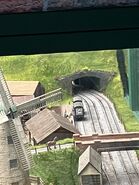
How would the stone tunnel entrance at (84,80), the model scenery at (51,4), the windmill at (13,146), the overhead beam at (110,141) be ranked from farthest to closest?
the windmill at (13,146)
the overhead beam at (110,141)
the stone tunnel entrance at (84,80)
the model scenery at (51,4)

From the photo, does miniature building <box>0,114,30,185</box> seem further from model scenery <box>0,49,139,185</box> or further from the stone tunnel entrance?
the stone tunnel entrance

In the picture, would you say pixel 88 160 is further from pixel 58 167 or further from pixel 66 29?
pixel 66 29

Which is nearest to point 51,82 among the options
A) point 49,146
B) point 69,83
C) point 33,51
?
point 69,83

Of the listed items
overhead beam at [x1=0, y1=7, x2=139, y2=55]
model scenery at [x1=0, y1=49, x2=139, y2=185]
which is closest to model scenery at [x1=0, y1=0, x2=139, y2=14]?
overhead beam at [x1=0, y1=7, x2=139, y2=55]

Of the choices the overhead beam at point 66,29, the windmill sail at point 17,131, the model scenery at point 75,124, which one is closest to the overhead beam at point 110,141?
the model scenery at point 75,124

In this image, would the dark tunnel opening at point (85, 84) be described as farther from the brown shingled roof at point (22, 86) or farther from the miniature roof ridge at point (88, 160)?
the miniature roof ridge at point (88, 160)

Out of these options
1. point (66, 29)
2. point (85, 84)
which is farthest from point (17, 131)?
point (66, 29)

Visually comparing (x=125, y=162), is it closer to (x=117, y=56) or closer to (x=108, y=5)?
(x=117, y=56)

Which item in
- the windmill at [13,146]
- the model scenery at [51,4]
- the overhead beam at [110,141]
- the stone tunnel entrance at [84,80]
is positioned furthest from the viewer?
the windmill at [13,146]
